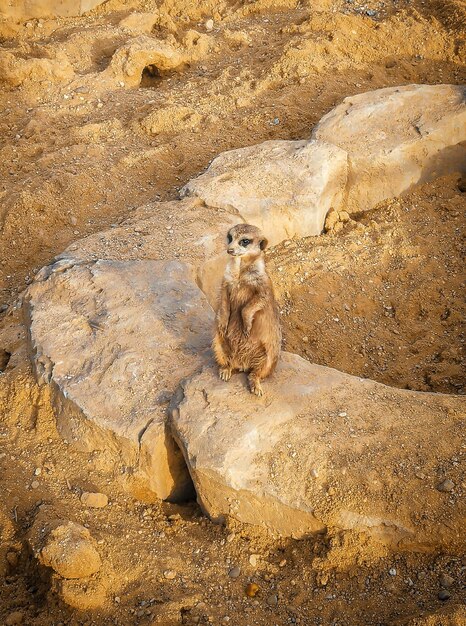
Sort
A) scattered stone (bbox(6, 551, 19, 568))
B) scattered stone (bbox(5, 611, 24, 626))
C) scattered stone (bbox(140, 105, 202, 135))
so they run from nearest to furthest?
1. scattered stone (bbox(5, 611, 24, 626))
2. scattered stone (bbox(6, 551, 19, 568))
3. scattered stone (bbox(140, 105, 202, 135))

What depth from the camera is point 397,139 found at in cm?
655

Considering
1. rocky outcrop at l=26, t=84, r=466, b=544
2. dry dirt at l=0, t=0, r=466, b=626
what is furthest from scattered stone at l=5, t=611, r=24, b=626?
rocky outcrop at l=26, t=84, r=466, b=544

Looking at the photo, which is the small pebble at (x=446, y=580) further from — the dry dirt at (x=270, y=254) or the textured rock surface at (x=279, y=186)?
the textured rock surface at (x=279, y=186)

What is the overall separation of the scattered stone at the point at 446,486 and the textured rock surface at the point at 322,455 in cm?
3

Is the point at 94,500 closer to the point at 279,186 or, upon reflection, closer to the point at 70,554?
the point at 70,554

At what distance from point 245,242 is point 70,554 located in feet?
6.48

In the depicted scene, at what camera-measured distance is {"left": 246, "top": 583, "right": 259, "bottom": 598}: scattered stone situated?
352 centimetres

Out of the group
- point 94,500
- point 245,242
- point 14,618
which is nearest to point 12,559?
point 14,618

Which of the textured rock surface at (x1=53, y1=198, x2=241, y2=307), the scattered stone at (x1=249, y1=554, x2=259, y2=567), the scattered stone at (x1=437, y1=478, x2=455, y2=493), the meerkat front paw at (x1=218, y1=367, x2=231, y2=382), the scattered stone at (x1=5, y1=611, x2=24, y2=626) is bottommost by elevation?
the scattered stone at (x1=249, y1=554, x2=259, y2=567)

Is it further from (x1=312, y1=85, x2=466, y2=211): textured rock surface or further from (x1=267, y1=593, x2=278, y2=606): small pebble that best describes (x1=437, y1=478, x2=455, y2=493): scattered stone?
(x1=312, y1=85, x2=466, y2=211): textured rock surface

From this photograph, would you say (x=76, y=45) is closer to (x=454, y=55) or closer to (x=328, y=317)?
(x=454, y=55)

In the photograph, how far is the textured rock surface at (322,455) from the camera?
3549mm

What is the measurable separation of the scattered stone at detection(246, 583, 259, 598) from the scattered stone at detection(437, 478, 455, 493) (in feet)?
3.47

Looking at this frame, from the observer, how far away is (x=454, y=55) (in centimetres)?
850
